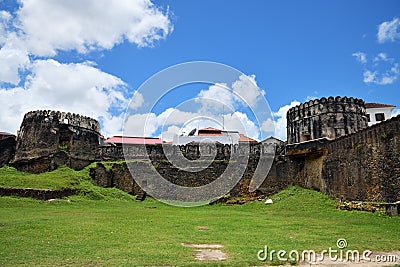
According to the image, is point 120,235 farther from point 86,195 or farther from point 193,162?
point 193,162

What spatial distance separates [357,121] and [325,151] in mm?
→ 8008

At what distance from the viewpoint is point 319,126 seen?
28.6 m

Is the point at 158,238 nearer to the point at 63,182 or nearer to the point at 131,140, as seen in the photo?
the point at 63,182

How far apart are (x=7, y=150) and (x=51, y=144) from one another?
15.8 ft

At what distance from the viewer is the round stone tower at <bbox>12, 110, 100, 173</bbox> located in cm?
2620

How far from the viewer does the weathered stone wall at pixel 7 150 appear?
93.7 ft

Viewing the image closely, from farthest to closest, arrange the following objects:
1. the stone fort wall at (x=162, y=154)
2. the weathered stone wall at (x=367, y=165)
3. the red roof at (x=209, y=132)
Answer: the red roof at (x=209, y=132) < the stone fort wall at (x=162, y=154) < the weathered stone wall at (x=367, y=165)

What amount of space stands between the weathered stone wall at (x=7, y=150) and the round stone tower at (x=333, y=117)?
22.5m

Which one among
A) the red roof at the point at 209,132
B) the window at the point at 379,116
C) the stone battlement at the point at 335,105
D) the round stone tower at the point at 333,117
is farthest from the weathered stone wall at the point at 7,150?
the window at the point at 379,116

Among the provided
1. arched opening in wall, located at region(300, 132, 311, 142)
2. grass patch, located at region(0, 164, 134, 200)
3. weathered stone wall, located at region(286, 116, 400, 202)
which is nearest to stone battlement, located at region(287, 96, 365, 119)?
arched opening in wall, located at region(300, 132, 311, 142)

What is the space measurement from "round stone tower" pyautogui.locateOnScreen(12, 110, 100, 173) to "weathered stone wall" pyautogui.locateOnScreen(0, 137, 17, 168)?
166 cm

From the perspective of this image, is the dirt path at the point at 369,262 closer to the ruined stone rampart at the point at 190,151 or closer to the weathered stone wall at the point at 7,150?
the ruined stone rampart at the point at 190,151

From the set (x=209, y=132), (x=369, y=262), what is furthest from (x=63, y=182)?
(x=209, y=132)

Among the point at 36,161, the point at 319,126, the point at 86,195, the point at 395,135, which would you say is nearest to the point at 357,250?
the point at 395,135
